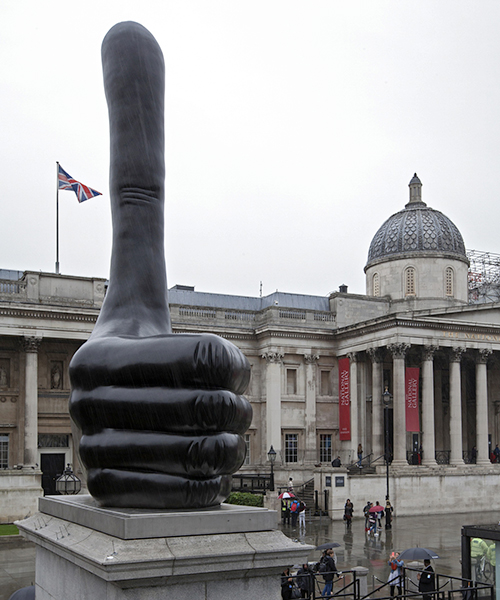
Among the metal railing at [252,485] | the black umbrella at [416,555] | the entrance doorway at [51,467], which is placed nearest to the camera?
the black umbrella at [416,555]

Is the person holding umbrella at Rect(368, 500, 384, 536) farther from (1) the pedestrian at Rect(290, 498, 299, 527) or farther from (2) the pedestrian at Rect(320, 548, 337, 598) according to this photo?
(2) the pedestrian at Rect(320, 548, 337, 598)

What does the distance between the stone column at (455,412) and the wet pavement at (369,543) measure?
4.76 metres

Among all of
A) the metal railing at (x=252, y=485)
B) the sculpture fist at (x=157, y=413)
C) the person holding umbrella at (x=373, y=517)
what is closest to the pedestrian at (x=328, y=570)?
the sculpture fist at (x=157, y=413)

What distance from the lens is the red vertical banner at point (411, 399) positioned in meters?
43.8

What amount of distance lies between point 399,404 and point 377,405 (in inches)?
82.6

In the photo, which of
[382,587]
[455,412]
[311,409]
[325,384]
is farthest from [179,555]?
[325,384]

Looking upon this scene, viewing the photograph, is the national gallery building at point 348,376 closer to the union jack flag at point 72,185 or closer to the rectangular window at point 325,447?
the rectangular window at point 325,447

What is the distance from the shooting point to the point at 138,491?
6281mm

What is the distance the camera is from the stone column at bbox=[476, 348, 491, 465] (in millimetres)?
45562

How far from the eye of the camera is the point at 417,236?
53781 millimetres

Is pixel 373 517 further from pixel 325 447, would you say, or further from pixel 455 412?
pixel 325 447

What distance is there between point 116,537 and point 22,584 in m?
15.7

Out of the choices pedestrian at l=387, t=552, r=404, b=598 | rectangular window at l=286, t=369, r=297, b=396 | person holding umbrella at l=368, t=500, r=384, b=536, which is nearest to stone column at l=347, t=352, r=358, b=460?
rectangular window at l=286, t=369, r=297, b=396

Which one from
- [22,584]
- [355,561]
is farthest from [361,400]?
[22,584]
